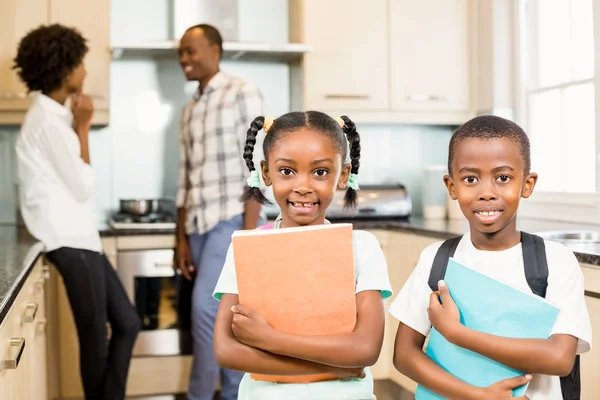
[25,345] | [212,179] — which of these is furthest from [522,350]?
[212,179]

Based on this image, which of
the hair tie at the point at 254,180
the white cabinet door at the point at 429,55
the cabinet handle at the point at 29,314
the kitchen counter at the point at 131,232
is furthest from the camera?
the white cabinet door at the point at 429,55

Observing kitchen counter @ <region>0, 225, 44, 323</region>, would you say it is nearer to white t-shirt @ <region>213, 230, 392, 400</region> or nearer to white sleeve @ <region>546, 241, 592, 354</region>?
white t-shirt @ <region>213, 230, 392, 400</region>

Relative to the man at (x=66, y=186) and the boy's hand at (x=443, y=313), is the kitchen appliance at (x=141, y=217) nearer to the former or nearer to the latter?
the man at (x=66, y=186)

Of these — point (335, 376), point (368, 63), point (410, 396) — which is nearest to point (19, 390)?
point (335, 376)

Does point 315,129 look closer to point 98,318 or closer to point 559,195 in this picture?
point 98,318

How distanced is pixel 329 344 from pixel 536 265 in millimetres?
327

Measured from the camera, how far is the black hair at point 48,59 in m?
2.84

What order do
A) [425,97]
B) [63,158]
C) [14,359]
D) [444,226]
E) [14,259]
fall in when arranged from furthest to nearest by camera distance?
1. [425,97]
2. [444,226]
3. [63,158]
4. [14,259]
5. [14,359]

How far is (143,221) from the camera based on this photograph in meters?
3.51

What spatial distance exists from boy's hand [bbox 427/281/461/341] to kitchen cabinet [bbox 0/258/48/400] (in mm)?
828

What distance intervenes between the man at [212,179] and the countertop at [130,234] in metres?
0.40

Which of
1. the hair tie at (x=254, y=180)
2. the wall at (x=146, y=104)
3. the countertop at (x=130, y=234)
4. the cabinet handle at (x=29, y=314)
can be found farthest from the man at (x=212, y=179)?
the hair tie at (x=254, y=180)

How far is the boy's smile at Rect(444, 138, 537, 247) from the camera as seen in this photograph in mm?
1199

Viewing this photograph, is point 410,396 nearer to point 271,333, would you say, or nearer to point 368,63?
point 368,63
